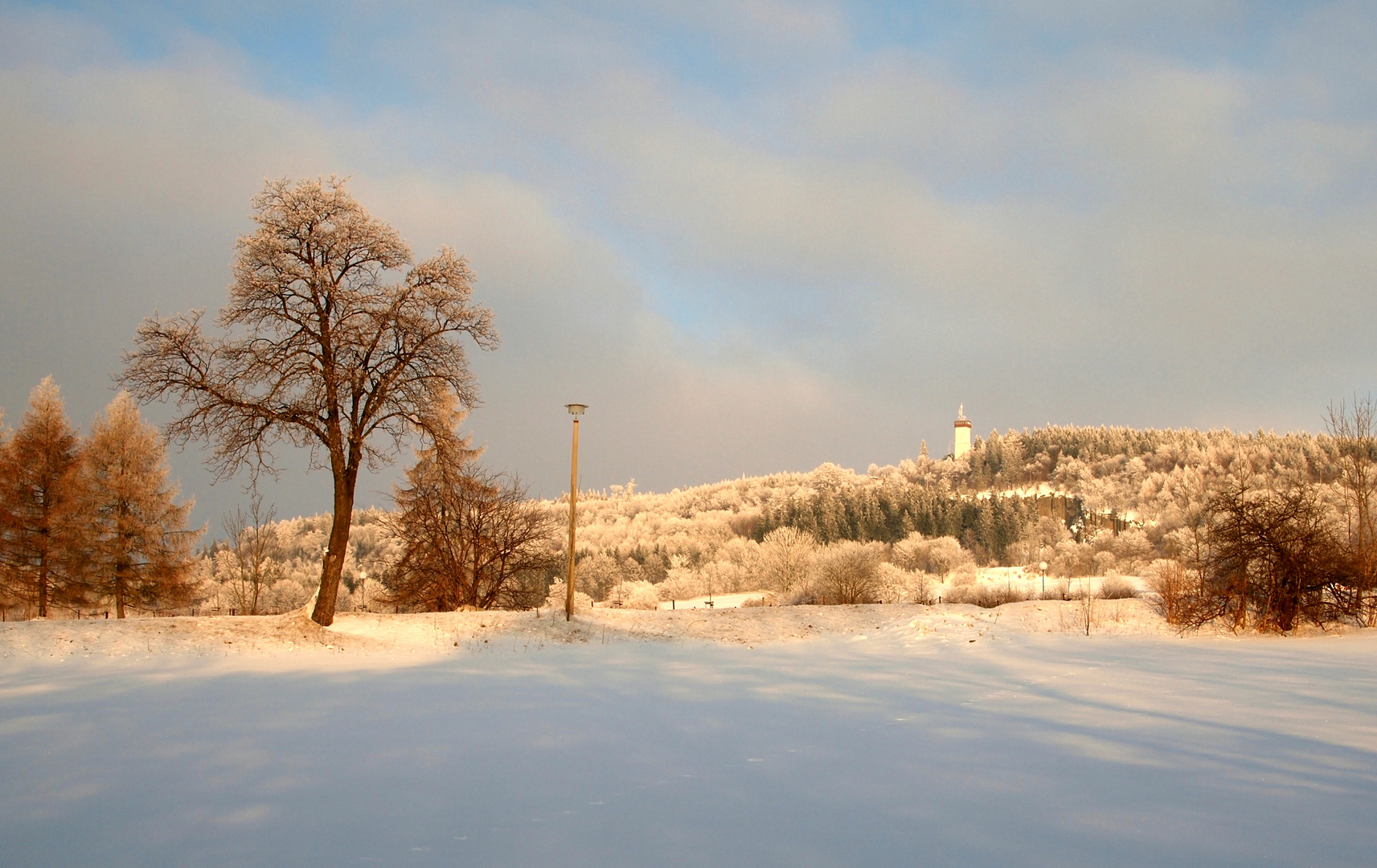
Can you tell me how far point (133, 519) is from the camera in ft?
90.5

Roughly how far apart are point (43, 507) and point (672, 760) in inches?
1111

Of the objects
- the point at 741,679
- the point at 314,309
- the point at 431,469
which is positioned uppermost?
the point at 314,309

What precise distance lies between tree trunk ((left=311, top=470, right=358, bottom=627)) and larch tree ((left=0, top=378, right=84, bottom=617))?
13.6m

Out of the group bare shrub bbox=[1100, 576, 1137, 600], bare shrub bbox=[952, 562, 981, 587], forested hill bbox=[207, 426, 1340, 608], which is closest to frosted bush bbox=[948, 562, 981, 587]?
bare shrub bbox=[952, 562, 981, 587]

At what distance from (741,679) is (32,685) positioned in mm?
10206

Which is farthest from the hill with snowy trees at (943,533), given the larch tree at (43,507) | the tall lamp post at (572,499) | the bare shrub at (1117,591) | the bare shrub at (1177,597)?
the tall lamp post at (572,499)

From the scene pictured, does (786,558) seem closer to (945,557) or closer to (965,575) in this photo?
(965,575)

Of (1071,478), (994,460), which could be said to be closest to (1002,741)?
(1071,478)

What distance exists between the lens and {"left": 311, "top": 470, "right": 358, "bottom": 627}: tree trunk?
18188 millimetres

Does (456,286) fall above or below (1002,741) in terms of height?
above

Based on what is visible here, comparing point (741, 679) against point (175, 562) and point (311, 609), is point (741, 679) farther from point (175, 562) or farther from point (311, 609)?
point (175, 562)

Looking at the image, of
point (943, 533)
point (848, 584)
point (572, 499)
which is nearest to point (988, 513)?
point (943, 533)

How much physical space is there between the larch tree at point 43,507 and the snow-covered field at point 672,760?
13.2 m

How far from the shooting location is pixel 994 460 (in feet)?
427
